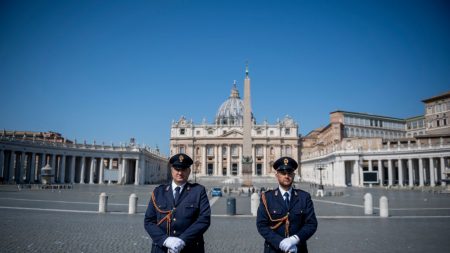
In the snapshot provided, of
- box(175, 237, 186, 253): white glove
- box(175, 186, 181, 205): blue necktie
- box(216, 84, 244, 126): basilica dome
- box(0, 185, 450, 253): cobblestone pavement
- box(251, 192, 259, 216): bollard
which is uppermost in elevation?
box(216, 84, 244, 126): basilica dome

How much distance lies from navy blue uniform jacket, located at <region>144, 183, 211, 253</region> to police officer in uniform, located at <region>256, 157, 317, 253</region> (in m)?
0.74

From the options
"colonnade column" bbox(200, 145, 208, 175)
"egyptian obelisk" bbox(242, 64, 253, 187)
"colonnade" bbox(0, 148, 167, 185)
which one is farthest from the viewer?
"colonnade column" bbox(200, 145, 208, 175)

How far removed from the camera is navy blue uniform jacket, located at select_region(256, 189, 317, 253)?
4250 millimetres

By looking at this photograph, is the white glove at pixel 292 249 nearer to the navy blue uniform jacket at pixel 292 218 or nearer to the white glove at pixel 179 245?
the navy blue uniform jacket at pixel 292 218

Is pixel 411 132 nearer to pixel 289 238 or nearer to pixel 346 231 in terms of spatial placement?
pixel 346 231

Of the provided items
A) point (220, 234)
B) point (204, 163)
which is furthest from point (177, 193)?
point (204, 163)

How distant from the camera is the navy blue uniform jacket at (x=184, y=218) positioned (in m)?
4.18

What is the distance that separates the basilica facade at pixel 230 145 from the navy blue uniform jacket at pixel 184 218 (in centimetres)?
9416

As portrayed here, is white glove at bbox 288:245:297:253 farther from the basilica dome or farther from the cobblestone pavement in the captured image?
the basilica dome

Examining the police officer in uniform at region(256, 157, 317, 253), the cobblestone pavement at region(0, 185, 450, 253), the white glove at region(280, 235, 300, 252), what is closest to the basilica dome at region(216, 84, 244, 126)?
the cobblestone pavement at region(0, 185, 450, 253)

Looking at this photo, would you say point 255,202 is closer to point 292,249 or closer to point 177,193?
point 177,193

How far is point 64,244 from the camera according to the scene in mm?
8664

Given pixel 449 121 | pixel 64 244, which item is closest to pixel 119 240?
pixel 64 244

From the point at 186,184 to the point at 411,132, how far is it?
90.2 metres
